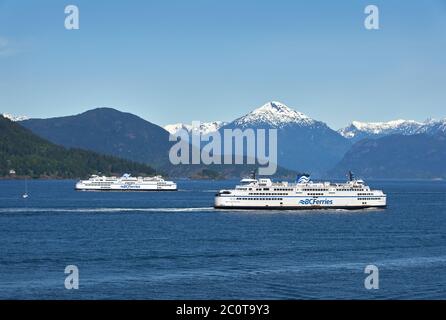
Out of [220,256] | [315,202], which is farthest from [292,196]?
[220,256]

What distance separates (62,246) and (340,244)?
2638cm

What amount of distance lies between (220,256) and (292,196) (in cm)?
6151

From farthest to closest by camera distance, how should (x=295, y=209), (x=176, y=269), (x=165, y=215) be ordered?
1. (x=295, y=209)
2. (x=165, y=215)
3. (x=176, y=269)

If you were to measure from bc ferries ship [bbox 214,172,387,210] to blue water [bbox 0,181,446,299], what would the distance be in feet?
38.1

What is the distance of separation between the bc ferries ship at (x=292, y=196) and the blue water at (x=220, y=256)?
1162 cm

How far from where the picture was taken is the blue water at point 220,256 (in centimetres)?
4819

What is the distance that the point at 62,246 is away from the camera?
72.3m

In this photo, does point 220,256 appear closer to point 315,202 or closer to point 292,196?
point 292,196

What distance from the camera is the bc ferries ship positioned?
125 m

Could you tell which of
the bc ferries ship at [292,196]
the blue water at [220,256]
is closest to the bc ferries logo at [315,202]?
the bc ferries ship at [292,196]

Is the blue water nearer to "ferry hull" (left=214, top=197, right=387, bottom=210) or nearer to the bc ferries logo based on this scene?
"ferry hull" (left=214, top=197, right=387, bottom=210)

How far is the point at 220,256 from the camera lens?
64.8 metres
